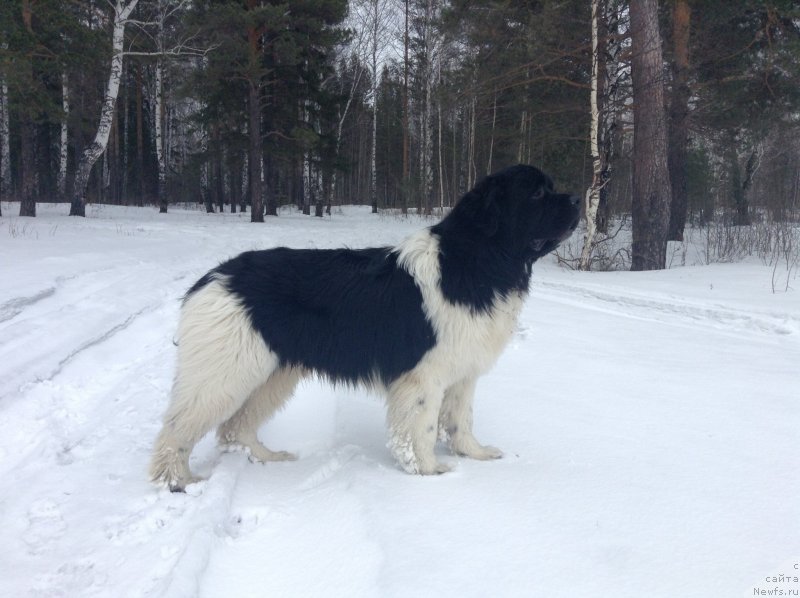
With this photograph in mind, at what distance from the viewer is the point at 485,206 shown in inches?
130

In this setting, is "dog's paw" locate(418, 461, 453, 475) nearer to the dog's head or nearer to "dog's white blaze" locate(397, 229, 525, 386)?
"dog's white blaze" locate(397, 229, 525, 386)

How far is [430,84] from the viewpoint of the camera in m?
28.0

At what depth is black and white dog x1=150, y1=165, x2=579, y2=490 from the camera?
302cm

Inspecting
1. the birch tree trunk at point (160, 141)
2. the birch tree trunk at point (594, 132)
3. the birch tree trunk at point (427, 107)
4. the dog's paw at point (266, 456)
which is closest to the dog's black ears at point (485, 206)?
the dog's paw at point (266, 456)

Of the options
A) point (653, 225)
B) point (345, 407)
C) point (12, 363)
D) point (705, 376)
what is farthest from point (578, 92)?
point (12, 363)

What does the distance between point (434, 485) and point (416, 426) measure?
32cm

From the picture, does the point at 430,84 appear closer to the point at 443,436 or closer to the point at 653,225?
the point at 653,225

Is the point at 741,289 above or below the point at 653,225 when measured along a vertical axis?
below

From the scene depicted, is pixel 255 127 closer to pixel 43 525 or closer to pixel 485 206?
pixel 485 206

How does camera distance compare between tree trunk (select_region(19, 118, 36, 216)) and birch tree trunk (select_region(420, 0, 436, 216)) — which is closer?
tree trunk (select_region(19, 118, 36, 216))

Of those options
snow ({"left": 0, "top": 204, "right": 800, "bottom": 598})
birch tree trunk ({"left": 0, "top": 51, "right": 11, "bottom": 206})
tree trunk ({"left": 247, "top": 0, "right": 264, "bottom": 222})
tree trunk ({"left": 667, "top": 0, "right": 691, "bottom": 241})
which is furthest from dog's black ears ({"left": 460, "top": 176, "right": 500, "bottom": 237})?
birch tree trunk ({"left": 0, "top": 51, "right": 11, "bottom": 206})

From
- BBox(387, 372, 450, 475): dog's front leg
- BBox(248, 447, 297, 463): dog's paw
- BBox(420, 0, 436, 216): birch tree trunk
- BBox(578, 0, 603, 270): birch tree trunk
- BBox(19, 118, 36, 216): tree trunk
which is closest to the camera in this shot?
BBox(387, 372, 450, 475): dog's front leg

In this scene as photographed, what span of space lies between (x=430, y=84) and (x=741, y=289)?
22616mm

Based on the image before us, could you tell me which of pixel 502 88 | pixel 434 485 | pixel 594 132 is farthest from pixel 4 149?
pixel 434 485
